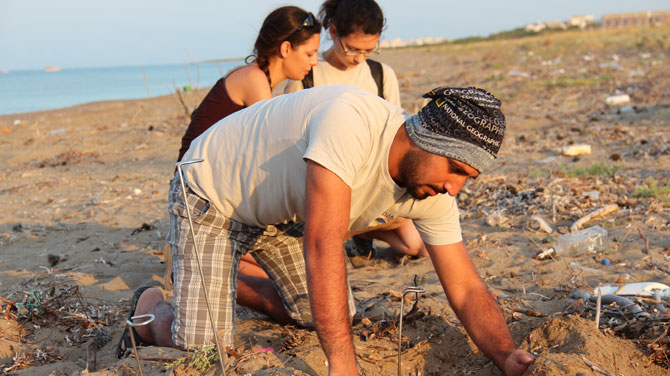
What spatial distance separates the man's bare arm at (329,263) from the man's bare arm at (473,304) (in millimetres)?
636

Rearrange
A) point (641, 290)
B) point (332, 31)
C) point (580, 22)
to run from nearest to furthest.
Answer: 1. point (641, 290)
2. point (332, 31)
3. point (580, 22)

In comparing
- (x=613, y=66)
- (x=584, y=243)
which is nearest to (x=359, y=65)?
(x=584, y=243)

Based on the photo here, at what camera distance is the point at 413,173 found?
199 cm

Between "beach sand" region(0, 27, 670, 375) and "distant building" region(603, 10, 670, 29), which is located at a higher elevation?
"distant building" region(603, 10, 670, 29)

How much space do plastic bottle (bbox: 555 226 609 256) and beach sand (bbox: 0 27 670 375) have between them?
54mm

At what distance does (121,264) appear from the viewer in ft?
13.2

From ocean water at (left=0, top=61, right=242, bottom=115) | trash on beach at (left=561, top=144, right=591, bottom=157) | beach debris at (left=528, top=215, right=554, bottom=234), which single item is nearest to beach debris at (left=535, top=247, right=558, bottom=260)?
beach debris at (left=528, top=215, right=554, bottom=234)

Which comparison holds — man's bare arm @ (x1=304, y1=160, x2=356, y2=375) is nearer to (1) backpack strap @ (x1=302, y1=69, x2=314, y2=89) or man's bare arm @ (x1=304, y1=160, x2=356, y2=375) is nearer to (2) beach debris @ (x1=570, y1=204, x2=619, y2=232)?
(1) backpack strap @ (x1=302, y1=69, x2=314, y2=89)

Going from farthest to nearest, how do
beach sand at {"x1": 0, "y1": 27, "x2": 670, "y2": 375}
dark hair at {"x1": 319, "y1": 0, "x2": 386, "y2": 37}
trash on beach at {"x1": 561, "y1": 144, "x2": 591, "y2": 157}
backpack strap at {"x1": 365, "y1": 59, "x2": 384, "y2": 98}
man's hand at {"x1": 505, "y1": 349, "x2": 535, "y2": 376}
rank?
trash on beach at {"x1": 561, "y1": 144, "x2": 591, "y2": 157} → backpack strap at {"x1": 365, "y1": 59, "x2": 384, "y2": 98} → dark hair at {"x1": 319, "y1": 0, "x2": 386, "y2": 37} → beach sand at {"x1": 0, "y1": 27, "x2": 670, "y2": 375} → man's hand at {"x1": 505, "y1": 349, "x2": 535, "y2": 376}

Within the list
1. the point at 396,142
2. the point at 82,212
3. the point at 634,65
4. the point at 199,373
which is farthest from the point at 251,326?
the point at 634,65

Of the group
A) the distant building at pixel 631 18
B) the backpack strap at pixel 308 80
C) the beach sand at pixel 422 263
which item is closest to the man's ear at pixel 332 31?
the backpack strap at pixel 308 80

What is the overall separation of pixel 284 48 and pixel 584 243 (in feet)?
7.22

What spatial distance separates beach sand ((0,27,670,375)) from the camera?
234cm

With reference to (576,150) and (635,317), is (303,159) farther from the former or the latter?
(576,150)
